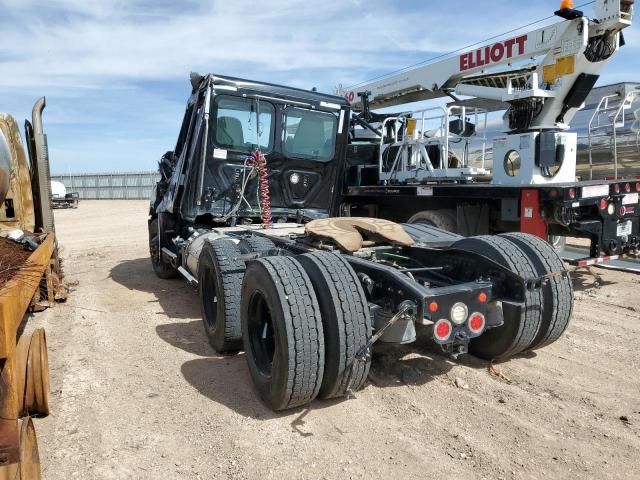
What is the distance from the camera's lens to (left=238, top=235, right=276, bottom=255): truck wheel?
15.3ft

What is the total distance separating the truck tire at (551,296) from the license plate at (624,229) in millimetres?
2768

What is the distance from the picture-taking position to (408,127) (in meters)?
8.30

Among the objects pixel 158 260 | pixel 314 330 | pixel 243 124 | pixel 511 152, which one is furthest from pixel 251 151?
pixel 314 330

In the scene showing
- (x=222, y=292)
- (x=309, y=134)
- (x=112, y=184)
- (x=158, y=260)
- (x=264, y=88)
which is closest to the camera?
(x=222, y=292)

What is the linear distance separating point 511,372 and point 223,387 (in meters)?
2.08

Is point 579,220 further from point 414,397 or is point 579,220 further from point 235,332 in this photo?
point 235,332

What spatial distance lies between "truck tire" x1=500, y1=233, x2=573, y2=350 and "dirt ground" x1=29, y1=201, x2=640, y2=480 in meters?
0.30

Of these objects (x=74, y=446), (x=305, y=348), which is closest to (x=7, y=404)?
(x=74, y=446)

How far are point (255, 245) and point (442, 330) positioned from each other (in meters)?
2.10

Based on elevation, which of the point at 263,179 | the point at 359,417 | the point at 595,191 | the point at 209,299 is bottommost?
the point at 359,417

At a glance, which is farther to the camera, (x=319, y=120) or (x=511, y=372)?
(x=319, y=120)

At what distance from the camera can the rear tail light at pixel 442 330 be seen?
3.09 metres

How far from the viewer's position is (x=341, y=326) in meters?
3.12

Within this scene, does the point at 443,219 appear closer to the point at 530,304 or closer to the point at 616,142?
the point at 616,142
